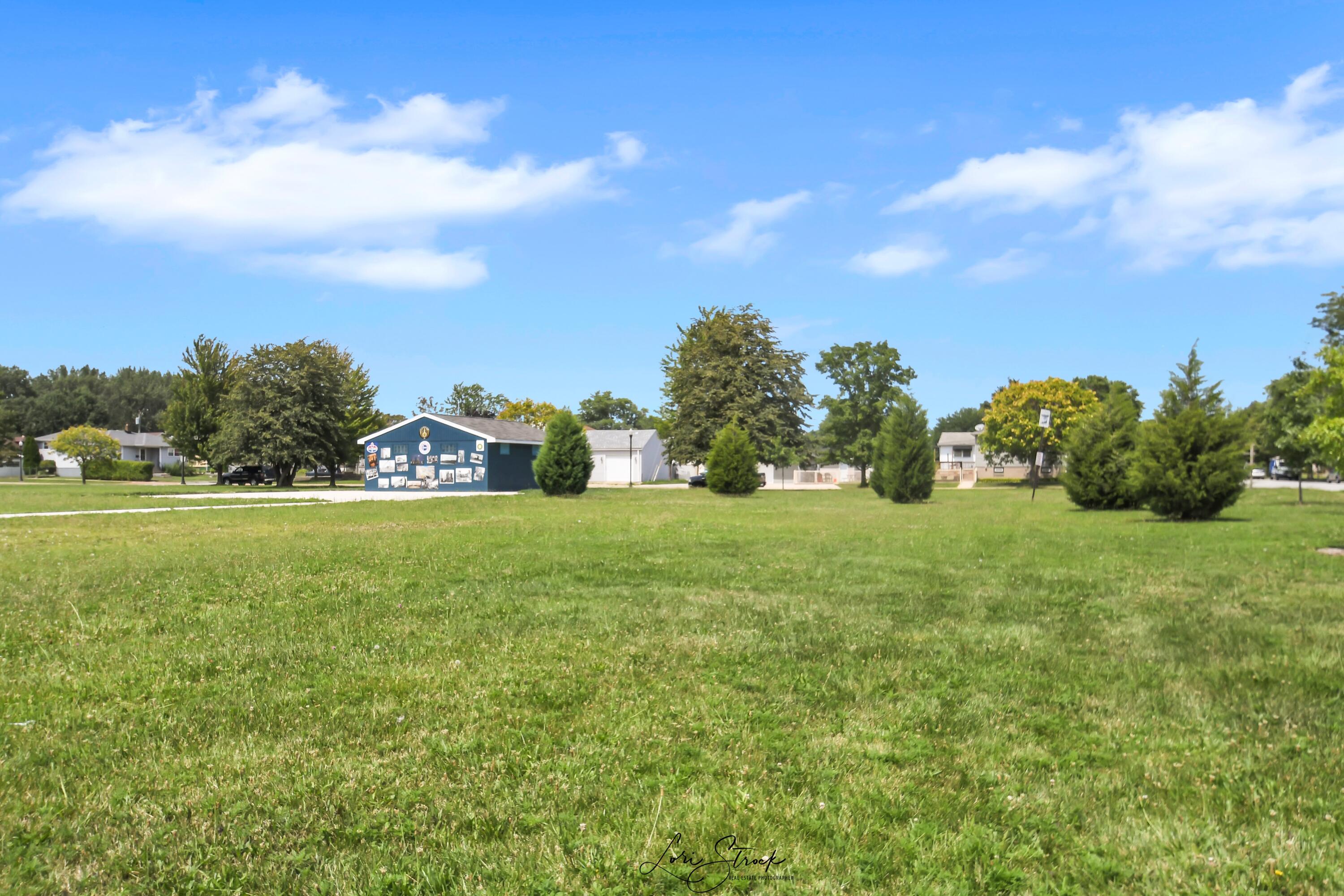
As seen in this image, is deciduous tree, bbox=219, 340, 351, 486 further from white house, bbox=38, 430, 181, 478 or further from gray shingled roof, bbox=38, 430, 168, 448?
gray shingled roof, bbox=38, 430, 168, 448

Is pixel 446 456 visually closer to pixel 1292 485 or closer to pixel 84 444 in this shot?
pixel 84 444

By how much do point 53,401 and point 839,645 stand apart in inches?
5260

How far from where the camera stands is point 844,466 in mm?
77688

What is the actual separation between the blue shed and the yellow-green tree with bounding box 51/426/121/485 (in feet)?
86.3

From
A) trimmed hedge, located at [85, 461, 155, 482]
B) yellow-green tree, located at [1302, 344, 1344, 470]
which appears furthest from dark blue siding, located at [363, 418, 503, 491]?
yellow-green tree, located at [1302, 344, 1344, 470]

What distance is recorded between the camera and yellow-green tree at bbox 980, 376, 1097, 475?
64000mm

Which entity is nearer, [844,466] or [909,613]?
[909,613]

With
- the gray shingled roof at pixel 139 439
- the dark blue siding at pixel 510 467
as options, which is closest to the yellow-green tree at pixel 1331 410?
the dark blue siding at pixel 510 467

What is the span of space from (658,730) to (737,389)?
51.0 m

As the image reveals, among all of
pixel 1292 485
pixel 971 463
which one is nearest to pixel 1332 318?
pixel 1292 485

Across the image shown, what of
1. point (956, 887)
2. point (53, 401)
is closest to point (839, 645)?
point (956, 887)

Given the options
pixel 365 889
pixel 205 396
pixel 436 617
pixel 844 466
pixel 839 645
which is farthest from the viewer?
pixel 844 466

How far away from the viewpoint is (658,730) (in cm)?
517

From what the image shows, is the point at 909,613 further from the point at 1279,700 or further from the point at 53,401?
the point at 53,401
